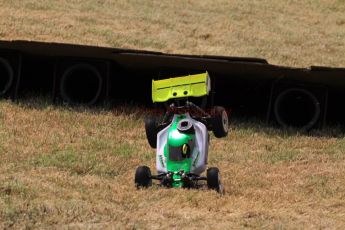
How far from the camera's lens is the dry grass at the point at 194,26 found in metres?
17.9

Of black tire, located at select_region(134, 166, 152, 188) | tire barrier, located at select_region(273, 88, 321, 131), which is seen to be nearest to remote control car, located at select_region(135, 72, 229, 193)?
black tire, located at select_region(134, 166, 152, 188)

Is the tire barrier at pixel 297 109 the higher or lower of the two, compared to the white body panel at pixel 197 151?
higher

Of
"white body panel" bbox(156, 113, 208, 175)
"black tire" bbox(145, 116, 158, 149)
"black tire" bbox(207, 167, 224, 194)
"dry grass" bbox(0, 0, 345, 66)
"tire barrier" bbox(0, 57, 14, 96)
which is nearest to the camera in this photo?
"black tire" bbox(207, 167, 224, 194)

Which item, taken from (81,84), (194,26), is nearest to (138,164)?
(81,84)

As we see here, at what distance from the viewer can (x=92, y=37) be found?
18.2 metres

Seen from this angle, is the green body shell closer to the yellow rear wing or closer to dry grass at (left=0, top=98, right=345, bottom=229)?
dry grass at (left=0, top=98, right=345, bottom=229)

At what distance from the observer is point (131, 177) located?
845cm

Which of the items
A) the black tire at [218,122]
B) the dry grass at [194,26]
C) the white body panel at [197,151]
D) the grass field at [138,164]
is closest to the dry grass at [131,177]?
the grass field at [138,164]

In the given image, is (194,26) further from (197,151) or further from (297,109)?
(197,151)

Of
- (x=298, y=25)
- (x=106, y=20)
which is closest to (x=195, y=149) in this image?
(x=106, y=20)

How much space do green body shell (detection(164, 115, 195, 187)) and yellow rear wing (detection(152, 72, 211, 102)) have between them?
0.46 m

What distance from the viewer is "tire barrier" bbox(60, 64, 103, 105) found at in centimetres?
1230

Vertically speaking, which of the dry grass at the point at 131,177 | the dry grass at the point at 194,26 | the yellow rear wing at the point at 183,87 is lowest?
the dry grass at the point at 131,177

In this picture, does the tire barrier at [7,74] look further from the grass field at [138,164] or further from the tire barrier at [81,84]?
the tire barrier at [81,84]
